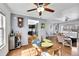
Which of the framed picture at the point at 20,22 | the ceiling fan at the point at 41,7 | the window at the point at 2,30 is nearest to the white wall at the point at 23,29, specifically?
the framed picture at the point at 20,22

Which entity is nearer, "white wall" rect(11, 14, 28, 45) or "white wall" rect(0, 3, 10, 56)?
"white wall" rect(0, 3, 10, 56)

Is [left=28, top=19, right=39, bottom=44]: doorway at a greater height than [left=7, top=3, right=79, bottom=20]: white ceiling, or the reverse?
[left=7, top=3, right=79, bottom=20]: white ceiling

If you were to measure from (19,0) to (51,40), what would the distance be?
91 cm

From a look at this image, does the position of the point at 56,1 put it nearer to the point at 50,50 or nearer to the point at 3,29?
the point at 50,50

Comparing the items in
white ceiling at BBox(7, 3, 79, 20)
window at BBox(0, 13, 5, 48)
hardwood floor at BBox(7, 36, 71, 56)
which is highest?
white ceiling at BBox(7, 3, 79, 20)

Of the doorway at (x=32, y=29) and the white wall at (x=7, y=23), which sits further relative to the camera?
the doorway at (x=32, y=29)

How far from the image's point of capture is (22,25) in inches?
76.2

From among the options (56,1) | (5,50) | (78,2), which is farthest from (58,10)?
(5,50)

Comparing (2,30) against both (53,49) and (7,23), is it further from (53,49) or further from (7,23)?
(53,49)

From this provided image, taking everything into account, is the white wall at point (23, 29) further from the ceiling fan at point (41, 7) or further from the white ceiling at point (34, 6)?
the ceiling fan at point (41, 7)

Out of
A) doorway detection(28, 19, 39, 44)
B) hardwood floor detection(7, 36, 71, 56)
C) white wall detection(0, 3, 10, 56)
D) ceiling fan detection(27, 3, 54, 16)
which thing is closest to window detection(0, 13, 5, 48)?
white wall detection(0, 3, 10, 56)

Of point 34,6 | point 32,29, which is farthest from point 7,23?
point 34,6

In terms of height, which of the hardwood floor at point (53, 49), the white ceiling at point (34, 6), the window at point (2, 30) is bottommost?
the hardwood floor at point (53, 49)

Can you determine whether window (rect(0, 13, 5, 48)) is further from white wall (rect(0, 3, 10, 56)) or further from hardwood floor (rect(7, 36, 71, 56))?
hardwood floor (rect(7, 36, 71, 56))
